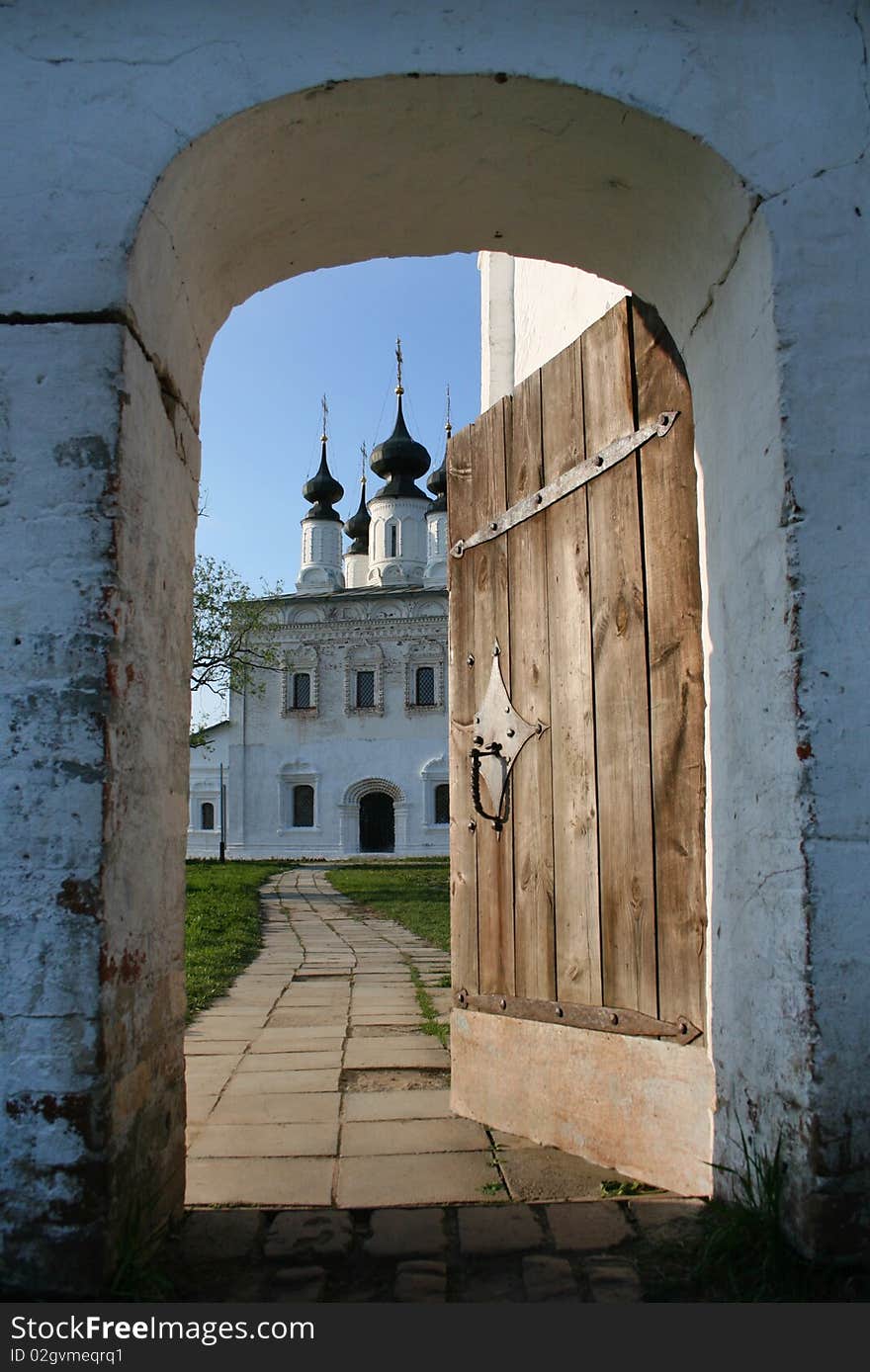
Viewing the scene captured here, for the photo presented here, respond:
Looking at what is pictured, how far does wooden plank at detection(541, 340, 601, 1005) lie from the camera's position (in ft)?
9.63

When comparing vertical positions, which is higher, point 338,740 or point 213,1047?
point 338,740

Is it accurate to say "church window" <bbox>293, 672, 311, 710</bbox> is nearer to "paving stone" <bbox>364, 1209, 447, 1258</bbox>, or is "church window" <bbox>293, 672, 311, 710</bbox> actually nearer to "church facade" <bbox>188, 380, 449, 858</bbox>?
"church facade" <bbox>188, 380, 449, 858</bbox>

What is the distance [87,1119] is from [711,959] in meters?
1.41

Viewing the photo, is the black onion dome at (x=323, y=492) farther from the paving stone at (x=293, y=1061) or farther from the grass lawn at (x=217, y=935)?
the paving stone at (x=293, y=1061)

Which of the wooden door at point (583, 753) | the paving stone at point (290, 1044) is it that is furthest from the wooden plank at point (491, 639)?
the paving stone at point (290, 1044)

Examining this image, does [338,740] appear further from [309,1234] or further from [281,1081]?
[309,1234]

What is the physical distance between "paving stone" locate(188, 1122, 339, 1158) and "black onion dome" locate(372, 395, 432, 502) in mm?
34953

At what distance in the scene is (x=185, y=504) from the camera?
267 cm

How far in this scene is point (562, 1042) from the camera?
301 cm

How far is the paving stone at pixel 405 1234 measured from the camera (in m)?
2.21

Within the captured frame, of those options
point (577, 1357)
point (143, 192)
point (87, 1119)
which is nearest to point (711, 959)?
point (577, 1357)

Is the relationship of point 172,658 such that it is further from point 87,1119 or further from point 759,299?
point 759,299

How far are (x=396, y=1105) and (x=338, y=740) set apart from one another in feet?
101

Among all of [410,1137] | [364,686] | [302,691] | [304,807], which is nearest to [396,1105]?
[410,1137]
